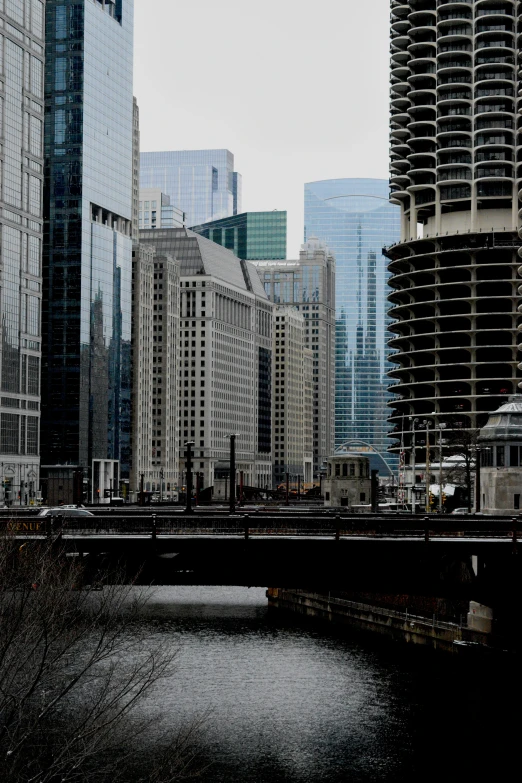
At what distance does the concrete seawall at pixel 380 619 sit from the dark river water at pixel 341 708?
1.45m

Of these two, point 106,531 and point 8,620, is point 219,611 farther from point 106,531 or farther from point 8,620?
point 8,620

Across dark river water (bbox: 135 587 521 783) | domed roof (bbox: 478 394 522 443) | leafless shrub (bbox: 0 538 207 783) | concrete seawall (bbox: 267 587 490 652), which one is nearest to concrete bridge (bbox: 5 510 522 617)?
leafless shrub (bbox: 0 538 207 783)

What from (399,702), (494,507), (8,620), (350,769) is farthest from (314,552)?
(494,507)

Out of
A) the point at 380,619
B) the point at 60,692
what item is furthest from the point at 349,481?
the point at 60,692

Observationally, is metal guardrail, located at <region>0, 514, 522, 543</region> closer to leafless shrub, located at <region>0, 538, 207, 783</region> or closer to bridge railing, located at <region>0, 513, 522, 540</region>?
bridge railing, located at <region>0, 513, 522, 540</region>

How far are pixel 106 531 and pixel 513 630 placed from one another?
2343 cm

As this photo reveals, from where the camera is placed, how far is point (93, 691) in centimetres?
6544

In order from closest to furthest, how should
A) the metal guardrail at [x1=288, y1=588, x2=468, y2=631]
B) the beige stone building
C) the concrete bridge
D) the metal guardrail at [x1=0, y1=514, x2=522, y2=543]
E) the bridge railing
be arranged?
1. the concrete bridge
2. the metal guardrail at [x1=0, y1=514, x2=522, y2=543]
3. the bridge railing
4. the metal guardrail at [x1=288, y1=588, x2=468, y2=631]
5. the beige stone building

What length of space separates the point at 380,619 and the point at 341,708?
27.2 meters

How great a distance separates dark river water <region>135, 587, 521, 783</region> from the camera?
5628 centimetres

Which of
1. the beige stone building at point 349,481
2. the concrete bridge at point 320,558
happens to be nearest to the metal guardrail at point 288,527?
the concrete bridge at point 320,558

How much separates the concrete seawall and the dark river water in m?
1.45

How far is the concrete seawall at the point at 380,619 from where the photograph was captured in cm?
8119

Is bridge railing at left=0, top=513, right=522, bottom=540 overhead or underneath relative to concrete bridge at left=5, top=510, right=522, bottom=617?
overhead
